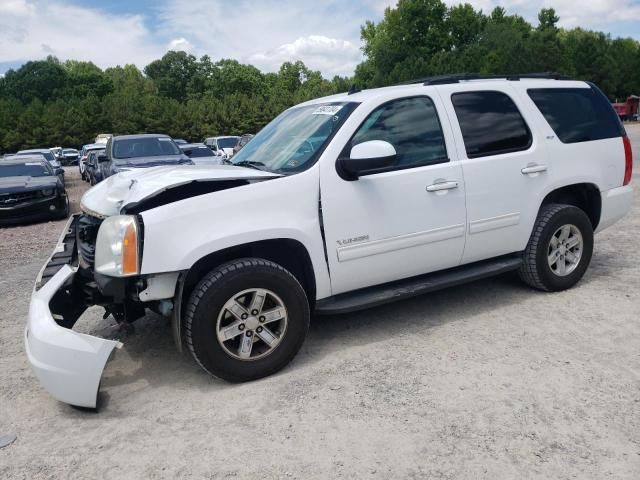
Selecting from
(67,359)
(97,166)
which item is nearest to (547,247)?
(67,359)

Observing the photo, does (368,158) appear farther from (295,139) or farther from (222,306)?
(222,306)

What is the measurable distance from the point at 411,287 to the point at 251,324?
130 cm

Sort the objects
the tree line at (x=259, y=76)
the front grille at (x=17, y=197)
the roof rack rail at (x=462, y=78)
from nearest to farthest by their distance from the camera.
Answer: the roof rack rail at (x=462, y=78)
the front grille at (x=17, y=197)
the tree line at (x=259, y=76)

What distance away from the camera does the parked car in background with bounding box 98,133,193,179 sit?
12.1m

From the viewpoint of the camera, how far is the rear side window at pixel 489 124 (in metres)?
4.34

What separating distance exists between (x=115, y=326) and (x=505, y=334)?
3213 mm

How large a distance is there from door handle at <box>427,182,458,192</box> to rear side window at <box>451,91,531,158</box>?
1.01 feet

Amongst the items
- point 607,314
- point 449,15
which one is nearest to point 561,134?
point 607,314

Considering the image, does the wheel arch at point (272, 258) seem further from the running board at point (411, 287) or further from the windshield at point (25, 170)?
the windshield at point (25, 170)

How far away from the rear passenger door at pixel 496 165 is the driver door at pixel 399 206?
0.44 feet

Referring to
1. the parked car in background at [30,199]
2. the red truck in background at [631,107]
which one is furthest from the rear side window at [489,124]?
the red truck in background at [631,107]

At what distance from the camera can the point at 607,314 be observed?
4398mm

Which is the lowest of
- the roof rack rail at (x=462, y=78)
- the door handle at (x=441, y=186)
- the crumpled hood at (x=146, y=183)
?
the door handle at (x=441, y=186)

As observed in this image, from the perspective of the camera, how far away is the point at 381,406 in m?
3.17
